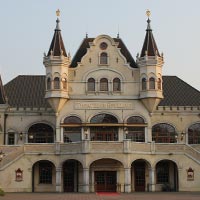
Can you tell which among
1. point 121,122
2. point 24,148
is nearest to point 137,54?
point 121,122

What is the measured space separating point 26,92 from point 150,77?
16293 mm

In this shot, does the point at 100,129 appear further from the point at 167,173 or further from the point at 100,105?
the point at 167,173

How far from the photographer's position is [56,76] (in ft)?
185

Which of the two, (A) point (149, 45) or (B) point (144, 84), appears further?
(A) point (149, 45)

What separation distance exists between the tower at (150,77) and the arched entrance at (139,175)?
605 centimetres

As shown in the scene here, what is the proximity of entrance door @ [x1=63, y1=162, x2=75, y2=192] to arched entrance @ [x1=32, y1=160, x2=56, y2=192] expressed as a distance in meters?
1.20

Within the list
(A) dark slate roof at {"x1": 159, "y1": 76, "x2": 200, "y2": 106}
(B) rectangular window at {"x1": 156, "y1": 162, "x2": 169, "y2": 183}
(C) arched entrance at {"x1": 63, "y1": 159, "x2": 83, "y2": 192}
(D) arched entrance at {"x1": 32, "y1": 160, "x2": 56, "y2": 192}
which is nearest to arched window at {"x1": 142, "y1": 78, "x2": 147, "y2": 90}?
(A) dark slate roof at {"x1": 159, "y1": 76, "x2": 200, "y2": 106}

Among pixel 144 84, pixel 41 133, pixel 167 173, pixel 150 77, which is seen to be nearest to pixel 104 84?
pixel 144 84

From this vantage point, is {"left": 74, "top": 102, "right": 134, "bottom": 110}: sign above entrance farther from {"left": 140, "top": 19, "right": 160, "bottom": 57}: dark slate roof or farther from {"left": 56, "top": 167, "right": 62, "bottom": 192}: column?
{"left": 56, "top": 167, "right": 62, "bottom": 192}: column

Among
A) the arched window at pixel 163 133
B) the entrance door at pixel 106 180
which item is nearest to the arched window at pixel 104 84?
the arched window at pixel 163 133

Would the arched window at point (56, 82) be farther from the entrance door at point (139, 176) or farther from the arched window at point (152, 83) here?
the entrance door at point (139, 176)

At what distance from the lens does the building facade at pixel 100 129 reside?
53.3 m

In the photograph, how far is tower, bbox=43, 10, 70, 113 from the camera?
5578 cm

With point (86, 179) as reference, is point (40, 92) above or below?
above
